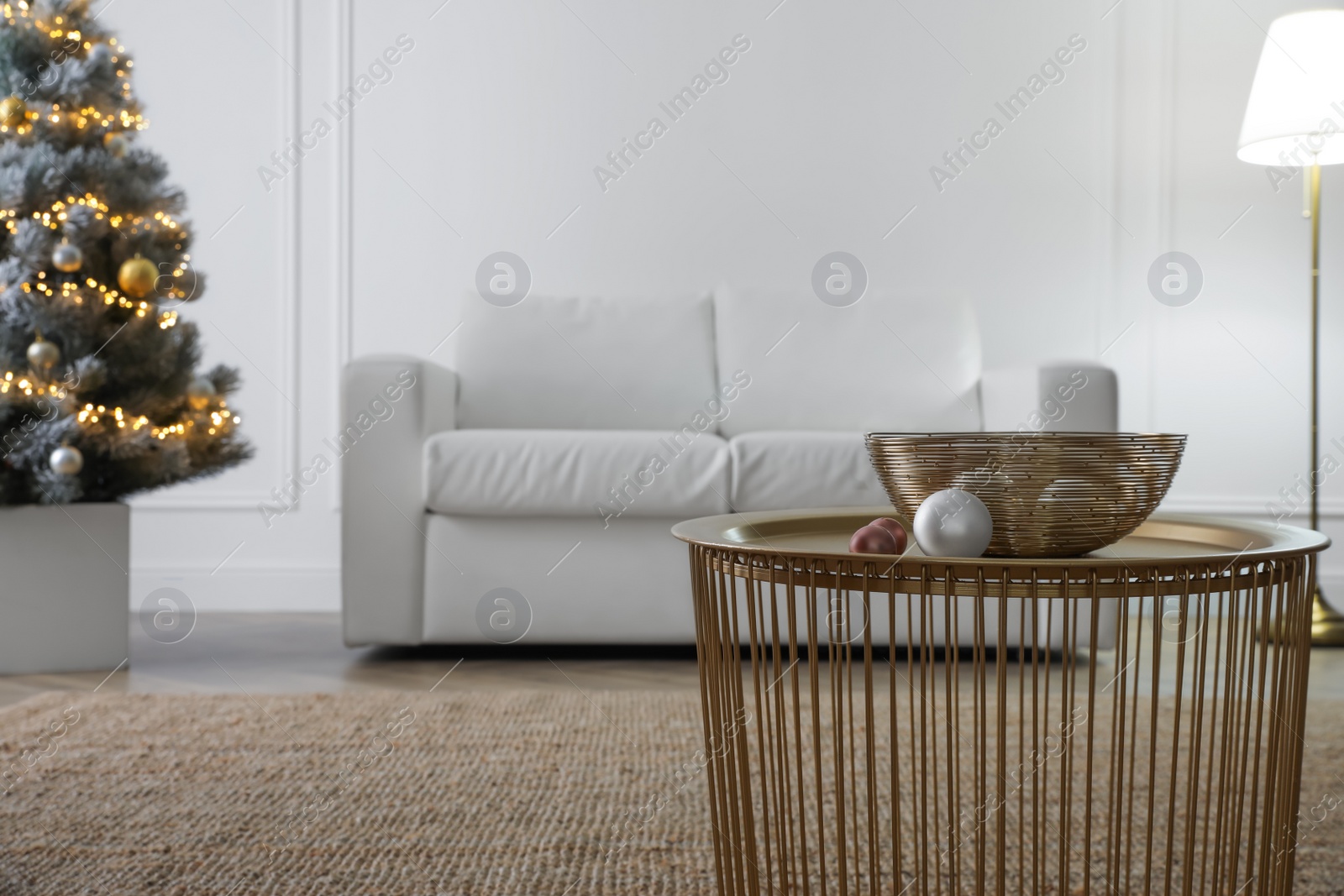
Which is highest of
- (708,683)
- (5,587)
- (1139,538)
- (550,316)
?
(550,316)

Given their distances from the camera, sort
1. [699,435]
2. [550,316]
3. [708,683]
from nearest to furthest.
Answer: [708,683] → [699,435] → [550,316]

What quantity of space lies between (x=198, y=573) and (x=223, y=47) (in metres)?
1.49

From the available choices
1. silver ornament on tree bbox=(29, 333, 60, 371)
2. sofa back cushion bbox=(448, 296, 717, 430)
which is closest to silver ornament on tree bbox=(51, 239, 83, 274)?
silver ornament on tree bbox=(29, 333, 60, 371)

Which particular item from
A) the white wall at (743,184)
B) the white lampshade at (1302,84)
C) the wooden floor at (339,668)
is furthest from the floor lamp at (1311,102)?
the wooden floor at (339,668)

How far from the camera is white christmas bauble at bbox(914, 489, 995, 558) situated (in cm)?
69

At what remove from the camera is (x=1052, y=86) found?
10.1 feet

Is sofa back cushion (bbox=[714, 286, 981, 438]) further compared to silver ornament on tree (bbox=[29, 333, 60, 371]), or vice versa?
sofa back cushion (bbox=[714, 286, 981, 438])

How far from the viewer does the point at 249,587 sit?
2957mm

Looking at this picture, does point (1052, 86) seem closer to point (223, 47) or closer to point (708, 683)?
point (223, 47)

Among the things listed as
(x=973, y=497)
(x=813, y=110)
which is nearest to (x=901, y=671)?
(x=973, y=497)

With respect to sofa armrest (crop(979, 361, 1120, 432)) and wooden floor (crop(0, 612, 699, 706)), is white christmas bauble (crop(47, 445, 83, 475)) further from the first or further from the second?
sofa armrest (crop(979, 361, 1120, 432))

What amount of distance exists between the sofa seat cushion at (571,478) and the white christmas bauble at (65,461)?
0.64 m

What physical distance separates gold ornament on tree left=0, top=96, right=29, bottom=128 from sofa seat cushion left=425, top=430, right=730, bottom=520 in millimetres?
1008

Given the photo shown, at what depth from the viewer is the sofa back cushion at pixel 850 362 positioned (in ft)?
8.57
